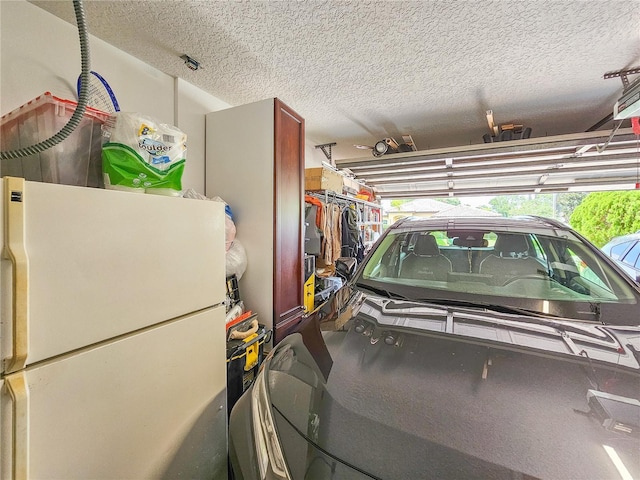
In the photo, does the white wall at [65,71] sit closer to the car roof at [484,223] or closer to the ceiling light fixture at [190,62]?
the ceiling light fixture at [190,62]

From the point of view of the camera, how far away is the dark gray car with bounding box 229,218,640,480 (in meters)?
0.66

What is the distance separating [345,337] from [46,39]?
2.46 meters

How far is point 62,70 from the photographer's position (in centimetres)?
163

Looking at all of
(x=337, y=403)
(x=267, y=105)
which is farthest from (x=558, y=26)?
(x=337, y=403)

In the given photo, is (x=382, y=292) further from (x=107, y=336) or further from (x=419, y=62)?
(x=419, y=62)

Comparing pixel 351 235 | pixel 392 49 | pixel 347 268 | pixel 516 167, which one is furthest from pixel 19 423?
pixel 516 167

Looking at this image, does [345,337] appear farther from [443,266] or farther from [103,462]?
[103,462]

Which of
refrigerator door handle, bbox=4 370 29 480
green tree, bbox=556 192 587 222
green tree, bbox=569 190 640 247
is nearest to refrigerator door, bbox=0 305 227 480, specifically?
refrigerator door handle, bbox=4 370 29 480

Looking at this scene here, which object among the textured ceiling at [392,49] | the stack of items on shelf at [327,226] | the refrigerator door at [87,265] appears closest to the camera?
the refrigerator door at [87,265]

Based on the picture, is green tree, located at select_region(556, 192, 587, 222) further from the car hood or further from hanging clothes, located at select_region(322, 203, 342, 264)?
the car hood

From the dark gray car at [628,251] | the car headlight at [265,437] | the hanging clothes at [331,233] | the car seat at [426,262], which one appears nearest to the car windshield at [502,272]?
the car seat at [426,262]

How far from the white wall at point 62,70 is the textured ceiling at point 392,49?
0.07 meters

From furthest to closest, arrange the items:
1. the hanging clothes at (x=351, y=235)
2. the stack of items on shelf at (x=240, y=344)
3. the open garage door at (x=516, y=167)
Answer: the hanging clothes at (x=351, y=235) → the open garage door at (x=516, y=167) → the stack of items on shelf at (x=240, y=344)

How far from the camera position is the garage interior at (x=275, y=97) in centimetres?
113
